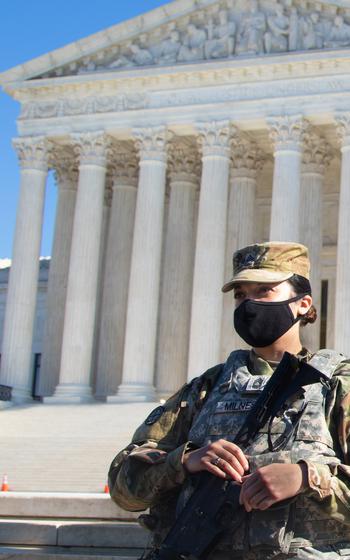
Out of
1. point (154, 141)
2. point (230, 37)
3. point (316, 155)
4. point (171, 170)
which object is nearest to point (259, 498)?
point (154, 141)

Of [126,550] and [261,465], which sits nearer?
[261,465]

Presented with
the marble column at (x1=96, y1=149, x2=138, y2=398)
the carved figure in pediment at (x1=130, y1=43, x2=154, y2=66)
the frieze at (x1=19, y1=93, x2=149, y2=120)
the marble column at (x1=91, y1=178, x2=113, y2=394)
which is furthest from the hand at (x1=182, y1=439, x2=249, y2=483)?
the marble column at (x1=91, y1=178, x2=113, y2=394)

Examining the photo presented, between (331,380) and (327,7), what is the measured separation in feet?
151

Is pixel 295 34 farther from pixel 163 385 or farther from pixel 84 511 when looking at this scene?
pixel 84 511

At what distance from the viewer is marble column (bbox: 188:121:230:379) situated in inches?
1879

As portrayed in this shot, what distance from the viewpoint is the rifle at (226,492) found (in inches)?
217

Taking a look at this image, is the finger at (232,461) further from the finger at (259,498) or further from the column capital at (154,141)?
the column capital at (154,141)

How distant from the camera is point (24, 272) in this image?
171ft

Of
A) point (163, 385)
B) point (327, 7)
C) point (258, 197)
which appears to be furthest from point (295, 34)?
point (163, 385)

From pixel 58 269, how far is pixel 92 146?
8355 mm

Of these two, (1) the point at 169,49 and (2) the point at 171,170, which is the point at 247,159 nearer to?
(2) the point at 171,170

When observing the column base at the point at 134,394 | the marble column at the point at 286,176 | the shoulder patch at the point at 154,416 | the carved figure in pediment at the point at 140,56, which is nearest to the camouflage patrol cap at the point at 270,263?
the shoulder patch at the point at 154,416

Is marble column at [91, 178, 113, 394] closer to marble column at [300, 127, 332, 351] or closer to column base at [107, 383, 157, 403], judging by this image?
column base at [107, 383, 157, 403]

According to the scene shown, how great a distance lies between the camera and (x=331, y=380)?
19.4ft
